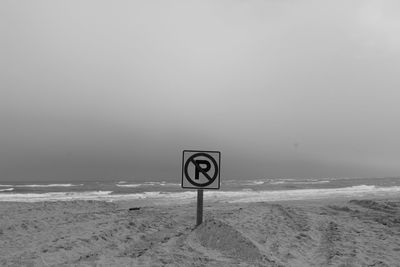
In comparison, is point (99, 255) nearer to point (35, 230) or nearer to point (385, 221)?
point (35, 230)

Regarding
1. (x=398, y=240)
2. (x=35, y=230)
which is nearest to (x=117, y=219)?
(x=35, y=230)

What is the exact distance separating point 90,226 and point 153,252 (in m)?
2.92

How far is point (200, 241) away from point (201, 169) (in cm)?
124

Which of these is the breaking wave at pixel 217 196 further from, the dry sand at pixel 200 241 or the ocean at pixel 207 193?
the dry sand at pixel 200 241

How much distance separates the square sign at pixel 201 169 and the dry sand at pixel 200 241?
860 mm

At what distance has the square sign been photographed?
7.09 metres

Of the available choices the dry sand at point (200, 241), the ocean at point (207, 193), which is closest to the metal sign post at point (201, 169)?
the dry sand at point (200, 241)

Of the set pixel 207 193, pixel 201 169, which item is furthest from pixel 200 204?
pixel 207 193

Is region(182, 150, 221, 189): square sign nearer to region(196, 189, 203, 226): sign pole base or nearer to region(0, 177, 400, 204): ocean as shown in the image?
region(196, 189, 203, 226): sign pole base

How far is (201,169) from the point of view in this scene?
715 cm

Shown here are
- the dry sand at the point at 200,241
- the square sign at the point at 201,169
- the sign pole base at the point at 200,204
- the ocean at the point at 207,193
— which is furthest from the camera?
the ocean at the point at 207,193

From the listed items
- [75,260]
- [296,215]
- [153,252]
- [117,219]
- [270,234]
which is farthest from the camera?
[296,215]

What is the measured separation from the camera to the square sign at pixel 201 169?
7089 millimetres

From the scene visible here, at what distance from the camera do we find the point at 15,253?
605 centimetres
